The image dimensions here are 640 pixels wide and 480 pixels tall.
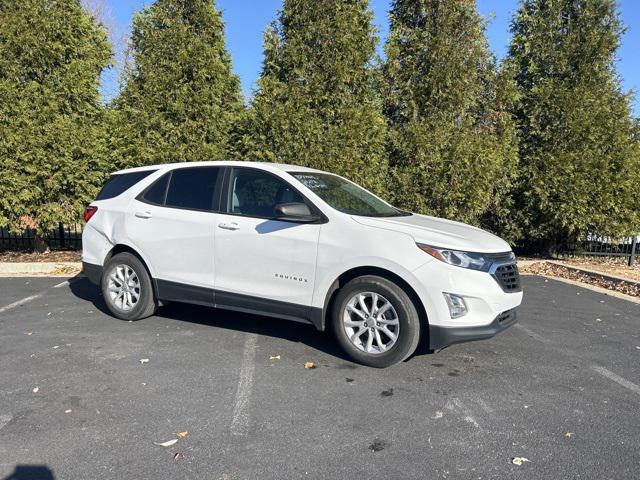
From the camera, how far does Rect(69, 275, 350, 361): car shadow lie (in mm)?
4707

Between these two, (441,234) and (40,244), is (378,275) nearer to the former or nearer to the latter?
(441,234)

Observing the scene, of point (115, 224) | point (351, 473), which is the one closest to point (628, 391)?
point (351, 473)

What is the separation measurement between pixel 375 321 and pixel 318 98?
555 cm

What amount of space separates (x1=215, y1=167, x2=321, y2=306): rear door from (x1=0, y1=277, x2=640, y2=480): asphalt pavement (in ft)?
1.82

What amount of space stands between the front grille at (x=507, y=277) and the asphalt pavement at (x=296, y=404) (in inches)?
28.0

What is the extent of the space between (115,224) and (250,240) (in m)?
1.87

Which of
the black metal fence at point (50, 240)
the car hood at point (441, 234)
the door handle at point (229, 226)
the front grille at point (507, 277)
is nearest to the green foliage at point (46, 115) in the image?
the black metal fence at point (50, 240)

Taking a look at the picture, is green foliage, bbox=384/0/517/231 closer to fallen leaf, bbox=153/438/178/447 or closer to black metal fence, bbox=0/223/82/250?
fallen leaf, bbox=153/438/178/447

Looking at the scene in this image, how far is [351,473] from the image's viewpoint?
2.63 metres

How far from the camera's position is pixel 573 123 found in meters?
8.78

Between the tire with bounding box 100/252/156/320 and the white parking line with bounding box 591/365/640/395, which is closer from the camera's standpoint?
the white parking line with bounding box 591/365/640/395

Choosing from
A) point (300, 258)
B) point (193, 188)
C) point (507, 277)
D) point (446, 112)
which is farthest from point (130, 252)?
point (446, 112)

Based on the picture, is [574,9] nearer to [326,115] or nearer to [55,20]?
[326,115]

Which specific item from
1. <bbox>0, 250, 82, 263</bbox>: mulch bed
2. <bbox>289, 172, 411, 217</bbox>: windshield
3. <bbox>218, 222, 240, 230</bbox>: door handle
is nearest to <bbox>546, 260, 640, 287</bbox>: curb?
<bbox>289, 172, 411, 217</bbox>: windshield
